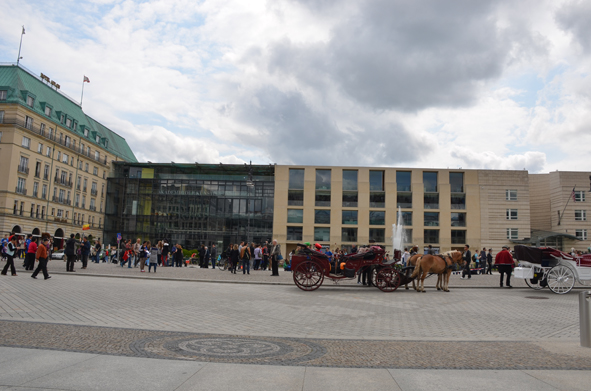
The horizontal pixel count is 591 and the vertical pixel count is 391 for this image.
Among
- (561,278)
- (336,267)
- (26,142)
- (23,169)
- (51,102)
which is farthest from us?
(51,102)

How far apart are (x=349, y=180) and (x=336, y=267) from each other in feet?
158

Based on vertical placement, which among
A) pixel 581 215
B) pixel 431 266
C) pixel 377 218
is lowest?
pixel 431 266

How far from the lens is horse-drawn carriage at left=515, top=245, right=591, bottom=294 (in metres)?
16.8

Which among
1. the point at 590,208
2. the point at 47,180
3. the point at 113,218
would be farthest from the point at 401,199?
the point at 47,180

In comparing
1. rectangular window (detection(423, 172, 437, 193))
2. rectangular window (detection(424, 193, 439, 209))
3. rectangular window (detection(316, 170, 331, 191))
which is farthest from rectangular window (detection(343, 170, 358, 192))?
rectangular window (detection(424, 193, 439, 209))

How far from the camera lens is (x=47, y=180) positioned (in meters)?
62.7

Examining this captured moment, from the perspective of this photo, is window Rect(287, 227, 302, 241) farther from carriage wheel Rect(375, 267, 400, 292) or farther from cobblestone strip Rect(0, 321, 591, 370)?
cobblestone strip Rect(0, 321, 591, 370)

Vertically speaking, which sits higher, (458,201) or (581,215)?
(458,201)

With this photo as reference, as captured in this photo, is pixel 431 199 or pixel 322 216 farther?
pixel 322 216

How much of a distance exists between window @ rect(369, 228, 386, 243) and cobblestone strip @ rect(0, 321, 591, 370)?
5503cm

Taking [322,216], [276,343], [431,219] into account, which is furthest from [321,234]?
[276,343]

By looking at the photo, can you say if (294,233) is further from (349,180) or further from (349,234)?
(349,180)

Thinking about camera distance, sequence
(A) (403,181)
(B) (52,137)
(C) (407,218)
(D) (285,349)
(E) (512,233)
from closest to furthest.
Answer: (D) (285,349), (E) (512,233), (C) (407,218), (A) (403,181), (B) (52,137)

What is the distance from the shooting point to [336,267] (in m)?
16.6
